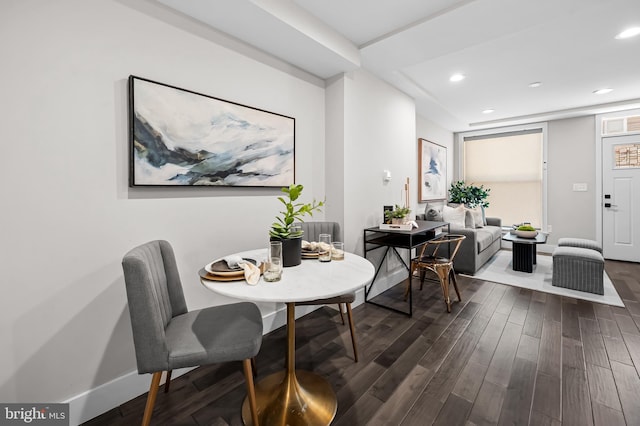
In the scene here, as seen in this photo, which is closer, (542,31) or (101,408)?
(101,408)

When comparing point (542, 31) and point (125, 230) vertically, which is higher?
point (542, 31)

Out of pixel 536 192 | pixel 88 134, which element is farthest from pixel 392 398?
pixel 536 192

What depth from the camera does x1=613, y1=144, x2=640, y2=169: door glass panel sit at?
4.45m

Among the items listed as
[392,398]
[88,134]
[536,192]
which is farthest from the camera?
[536,192]

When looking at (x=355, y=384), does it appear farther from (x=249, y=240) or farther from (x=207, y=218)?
(x=207, y=218)

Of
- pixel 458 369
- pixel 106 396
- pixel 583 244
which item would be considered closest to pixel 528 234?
pixel 583 244

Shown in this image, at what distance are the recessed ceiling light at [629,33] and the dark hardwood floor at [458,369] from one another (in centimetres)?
265

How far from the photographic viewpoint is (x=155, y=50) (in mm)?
1734

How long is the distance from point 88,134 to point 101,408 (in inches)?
61.2

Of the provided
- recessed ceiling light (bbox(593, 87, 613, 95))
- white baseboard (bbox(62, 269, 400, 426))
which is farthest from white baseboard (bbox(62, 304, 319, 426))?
recessed ceiling light (bbox(593, 87, 613, 95))

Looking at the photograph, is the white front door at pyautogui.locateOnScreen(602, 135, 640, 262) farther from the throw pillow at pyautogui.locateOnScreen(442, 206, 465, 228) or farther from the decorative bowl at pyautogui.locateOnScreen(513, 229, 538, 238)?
the throw pillow at pyautogui.locateOnScreen(442, 206, 465, 228)

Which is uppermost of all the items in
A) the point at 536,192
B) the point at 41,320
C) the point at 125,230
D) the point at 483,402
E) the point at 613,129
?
the point at 613,129

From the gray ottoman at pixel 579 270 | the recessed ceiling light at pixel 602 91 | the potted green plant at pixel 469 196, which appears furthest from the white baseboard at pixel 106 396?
the recessed ceiling light at pixel 602 91

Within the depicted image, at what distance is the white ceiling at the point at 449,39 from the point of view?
6.55 ft
